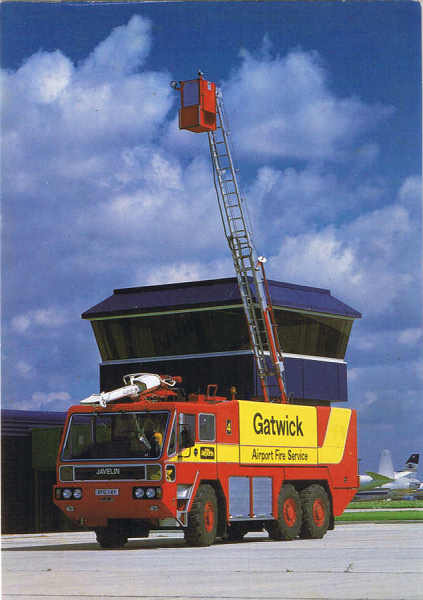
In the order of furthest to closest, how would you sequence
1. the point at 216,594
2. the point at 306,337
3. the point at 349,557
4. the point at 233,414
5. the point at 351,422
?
the point at 306,337
the point at 351,422
the point at 233,414
the point at 349,557
the point at 216,594

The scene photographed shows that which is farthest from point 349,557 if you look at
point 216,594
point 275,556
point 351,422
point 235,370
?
point 235,370

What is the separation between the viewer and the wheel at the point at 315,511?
85.3 feet

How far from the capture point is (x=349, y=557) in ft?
60.4

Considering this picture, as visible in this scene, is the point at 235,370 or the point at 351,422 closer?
the point at 351,422

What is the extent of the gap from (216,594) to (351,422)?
1696 cm

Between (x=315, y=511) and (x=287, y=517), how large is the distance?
117 cm

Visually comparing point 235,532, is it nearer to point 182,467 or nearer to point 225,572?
point 182,467

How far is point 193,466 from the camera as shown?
74.2ft

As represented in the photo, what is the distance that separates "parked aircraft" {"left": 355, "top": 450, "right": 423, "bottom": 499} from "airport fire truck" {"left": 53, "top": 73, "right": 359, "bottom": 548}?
69736 millimetres

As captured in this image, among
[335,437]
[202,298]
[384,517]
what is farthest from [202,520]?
[202,298]

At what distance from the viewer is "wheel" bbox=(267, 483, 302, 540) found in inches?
987

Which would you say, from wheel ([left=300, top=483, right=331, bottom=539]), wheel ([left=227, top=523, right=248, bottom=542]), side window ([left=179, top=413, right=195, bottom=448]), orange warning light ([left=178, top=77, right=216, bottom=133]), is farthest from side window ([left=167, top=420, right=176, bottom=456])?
orange warning light ([left=178, top=77, right=216, bottom=133])

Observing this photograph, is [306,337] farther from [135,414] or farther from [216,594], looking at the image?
[216,594]

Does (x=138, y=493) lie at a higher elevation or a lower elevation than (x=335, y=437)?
lower
